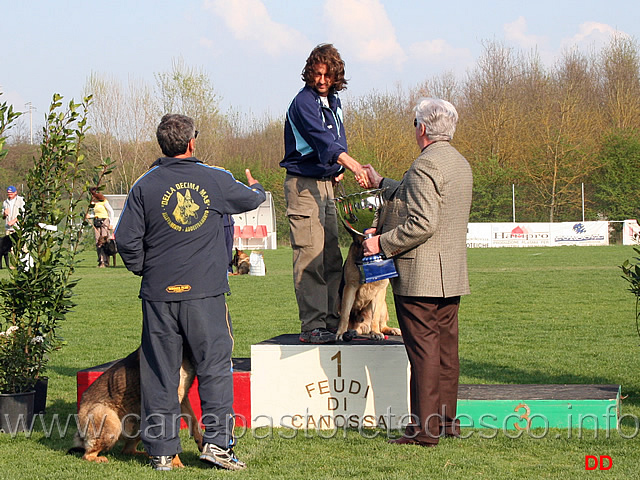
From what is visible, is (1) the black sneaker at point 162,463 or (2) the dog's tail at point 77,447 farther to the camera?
(2) the dog's tail at point 77,447

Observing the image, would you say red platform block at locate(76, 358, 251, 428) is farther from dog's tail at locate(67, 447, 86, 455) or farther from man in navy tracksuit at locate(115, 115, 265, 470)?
man in navy tracksuit at locate(115, 115, 265, 470)

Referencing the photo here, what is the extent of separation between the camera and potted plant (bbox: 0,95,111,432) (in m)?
5.34

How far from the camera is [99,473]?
415 cm

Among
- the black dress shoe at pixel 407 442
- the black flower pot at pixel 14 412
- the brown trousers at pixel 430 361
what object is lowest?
the black dress shoe at pixel 407 442

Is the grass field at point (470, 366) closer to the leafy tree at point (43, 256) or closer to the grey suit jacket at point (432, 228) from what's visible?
the leafy tree at point (43, 256)

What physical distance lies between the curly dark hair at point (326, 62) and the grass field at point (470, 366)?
2547mm

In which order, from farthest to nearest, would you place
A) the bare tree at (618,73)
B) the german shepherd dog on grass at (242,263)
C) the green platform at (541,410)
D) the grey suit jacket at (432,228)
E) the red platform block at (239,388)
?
the bare tree at (618,73) < the german shepherd dog on grass at (242,263) < the red platform block at (239,388) < the green platform at (541,410) < the grey suit jacket at (432,228)

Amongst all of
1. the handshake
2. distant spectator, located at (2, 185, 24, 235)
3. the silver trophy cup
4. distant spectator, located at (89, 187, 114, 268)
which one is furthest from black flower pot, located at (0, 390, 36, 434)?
distant spectator, located at (89, 187, 114, 268)

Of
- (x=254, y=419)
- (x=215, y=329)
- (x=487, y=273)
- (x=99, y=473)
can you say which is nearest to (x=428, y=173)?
(x=215, y=329)

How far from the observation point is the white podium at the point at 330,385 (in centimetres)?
507

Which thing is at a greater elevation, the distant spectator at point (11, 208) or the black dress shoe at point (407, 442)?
the distant spectator at point (11, 208)

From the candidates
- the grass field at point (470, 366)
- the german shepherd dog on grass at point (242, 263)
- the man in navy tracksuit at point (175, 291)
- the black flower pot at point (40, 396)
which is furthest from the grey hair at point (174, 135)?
the german shepherd dog on grass at point (242, 263)

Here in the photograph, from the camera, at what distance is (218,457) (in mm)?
4180

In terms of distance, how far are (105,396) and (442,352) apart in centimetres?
211
